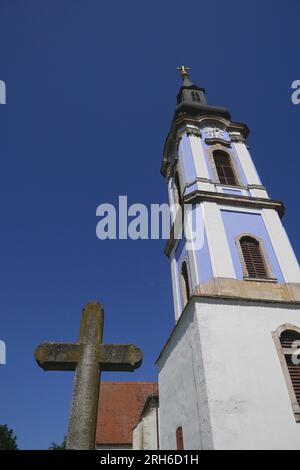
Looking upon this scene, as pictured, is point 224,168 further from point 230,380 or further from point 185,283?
point 230,380

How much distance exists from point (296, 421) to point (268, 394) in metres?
0.87

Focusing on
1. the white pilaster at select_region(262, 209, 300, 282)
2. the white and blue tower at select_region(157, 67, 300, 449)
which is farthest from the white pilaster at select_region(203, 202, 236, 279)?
the white pilaster at select_region(262, 209, 300, 282)

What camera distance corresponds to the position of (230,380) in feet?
30.4

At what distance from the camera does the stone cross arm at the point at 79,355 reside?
4.30 m

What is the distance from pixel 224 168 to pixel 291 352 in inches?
372

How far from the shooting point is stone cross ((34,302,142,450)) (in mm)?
3977

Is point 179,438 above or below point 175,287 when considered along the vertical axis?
below

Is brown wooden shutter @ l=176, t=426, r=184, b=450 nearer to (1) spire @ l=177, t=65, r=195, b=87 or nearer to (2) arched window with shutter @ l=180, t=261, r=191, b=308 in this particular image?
(2) arched window with shutter @ l=180, t=261, r=191, b=308

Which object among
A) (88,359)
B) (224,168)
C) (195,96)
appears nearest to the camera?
(88,359)

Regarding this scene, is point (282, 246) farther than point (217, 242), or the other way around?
point (282, 246)

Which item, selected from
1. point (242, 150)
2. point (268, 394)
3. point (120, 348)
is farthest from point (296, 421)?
point (242, 150)

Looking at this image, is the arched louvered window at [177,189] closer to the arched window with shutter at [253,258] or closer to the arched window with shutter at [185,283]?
the arched window with shutter at [185,283]

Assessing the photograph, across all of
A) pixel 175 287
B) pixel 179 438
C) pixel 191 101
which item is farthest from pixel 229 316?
pixel 191 101
